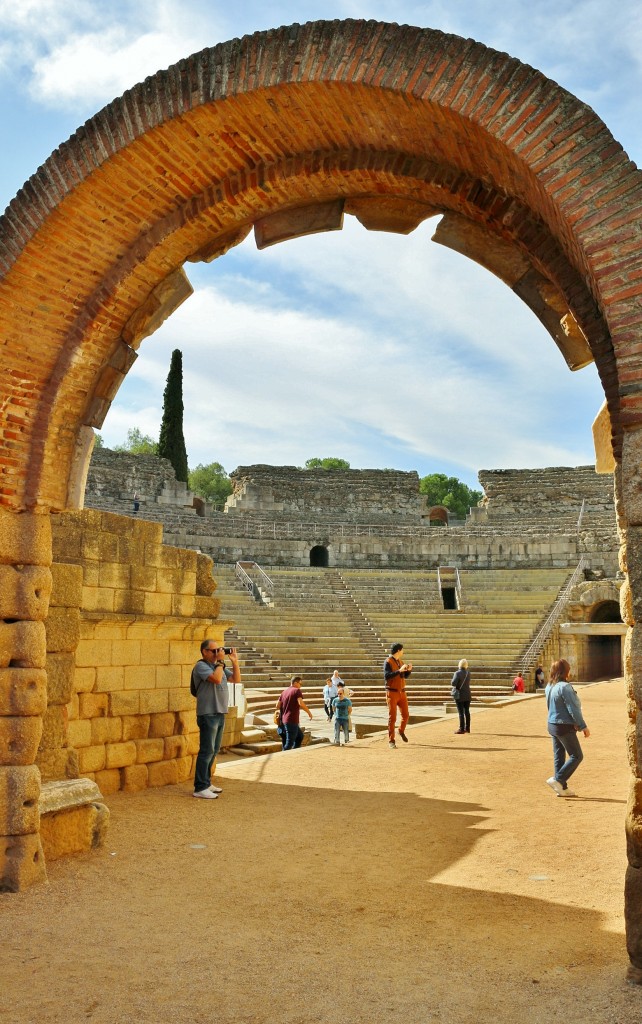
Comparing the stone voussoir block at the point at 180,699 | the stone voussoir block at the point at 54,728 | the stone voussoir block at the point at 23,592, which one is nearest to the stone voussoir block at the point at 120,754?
the stone voussoir block at the point at 180,699

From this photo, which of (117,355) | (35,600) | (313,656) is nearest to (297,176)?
(117,355)

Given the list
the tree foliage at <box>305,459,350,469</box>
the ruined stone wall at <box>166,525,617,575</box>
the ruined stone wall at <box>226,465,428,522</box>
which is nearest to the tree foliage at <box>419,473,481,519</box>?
the tree foliage at <box>305,459,350,469</box>

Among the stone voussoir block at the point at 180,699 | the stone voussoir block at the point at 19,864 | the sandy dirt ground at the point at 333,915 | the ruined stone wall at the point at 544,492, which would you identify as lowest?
the sandy dirt ground at the point at 333,915

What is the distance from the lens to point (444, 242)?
5.05m

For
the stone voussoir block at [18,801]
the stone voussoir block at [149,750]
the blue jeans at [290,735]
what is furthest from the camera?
the blue jeans at [290,735]

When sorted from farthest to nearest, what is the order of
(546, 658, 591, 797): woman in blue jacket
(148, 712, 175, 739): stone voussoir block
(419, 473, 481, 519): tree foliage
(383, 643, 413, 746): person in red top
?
(419, 473, 481, 519): tree foliage < (383, 643, 413, 746): person in red top < (148, 712, 175, 739): stone voussoir block < (546, 658, 591, 797): woman in blue jacket

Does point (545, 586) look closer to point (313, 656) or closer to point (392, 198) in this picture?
point (313, 656)

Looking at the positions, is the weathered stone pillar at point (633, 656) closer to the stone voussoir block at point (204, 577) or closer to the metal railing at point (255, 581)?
the stone voussoir block at point (204, 577)

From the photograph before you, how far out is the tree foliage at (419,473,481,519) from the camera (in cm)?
6956

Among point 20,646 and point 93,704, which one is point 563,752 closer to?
point 93,704

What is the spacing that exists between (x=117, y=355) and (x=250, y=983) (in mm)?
4074

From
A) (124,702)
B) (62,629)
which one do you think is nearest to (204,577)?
(124,702)

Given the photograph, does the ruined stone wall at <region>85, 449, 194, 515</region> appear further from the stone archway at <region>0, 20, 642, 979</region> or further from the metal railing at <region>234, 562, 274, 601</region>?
the stone archway at <region>0, 20, 642, 979</region>

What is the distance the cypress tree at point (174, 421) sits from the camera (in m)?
43.4
